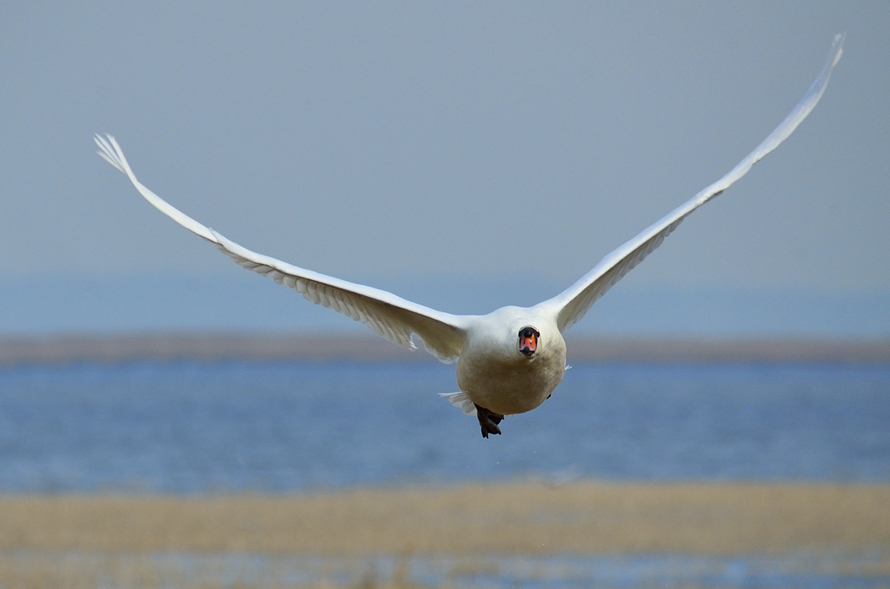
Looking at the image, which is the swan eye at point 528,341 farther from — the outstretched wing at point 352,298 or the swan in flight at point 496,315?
the outstretched wing at point 352,298

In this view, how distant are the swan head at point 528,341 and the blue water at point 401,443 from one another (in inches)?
673

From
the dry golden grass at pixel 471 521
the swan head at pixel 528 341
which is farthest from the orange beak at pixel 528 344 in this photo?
the dry golden grass at pixel 471 521

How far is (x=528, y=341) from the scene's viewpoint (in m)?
8.31

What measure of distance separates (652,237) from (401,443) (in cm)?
3548

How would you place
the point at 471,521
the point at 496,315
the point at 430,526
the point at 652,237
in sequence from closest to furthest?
the point at 496,315, the point at 652,237, the point at 430,526, the point at 471,521

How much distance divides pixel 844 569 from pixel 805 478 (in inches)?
527

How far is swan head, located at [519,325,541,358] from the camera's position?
327 inches

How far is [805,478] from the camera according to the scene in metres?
31.3

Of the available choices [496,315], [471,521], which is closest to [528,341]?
[496,315]

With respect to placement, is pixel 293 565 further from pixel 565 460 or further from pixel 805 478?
pixel 565 460

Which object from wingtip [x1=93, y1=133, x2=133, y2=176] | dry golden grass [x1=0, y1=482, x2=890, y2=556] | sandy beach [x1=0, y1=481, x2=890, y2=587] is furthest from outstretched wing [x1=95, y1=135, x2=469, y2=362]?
dry golden grass [x1=0, y1=482, x2=890, y2=556]

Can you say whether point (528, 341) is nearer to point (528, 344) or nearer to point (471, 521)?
point (528, 344)

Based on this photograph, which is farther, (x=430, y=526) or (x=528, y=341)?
(x=430, y=526)

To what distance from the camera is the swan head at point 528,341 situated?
8.30 m
